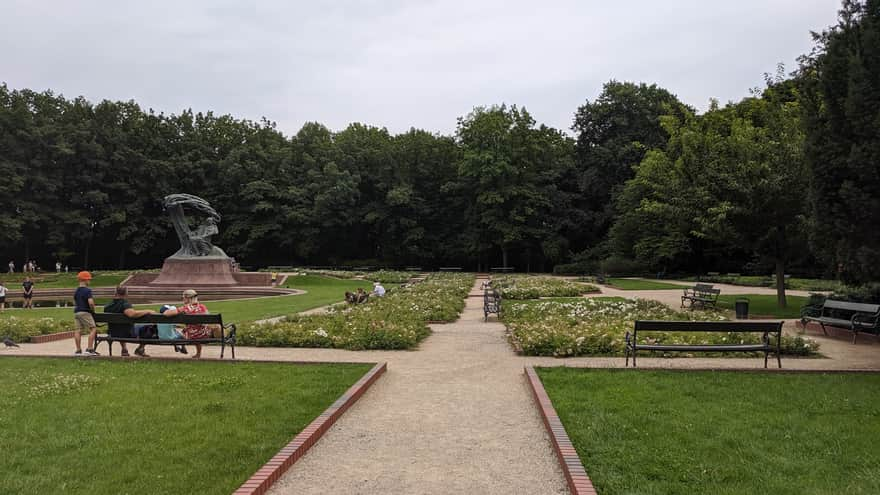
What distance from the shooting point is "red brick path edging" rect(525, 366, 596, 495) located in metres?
4.81

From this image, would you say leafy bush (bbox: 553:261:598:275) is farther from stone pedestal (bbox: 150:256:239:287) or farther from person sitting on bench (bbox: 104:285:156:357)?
person sitting on bench (bbox: 104:285:156:357)

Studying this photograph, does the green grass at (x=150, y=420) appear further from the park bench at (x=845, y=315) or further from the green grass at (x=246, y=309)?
the park bench at (x=845, y=315)

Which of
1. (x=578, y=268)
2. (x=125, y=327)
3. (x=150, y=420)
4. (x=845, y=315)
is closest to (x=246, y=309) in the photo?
(x=125, y=327)

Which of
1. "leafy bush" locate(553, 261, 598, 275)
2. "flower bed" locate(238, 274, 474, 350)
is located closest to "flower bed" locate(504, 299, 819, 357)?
"flower bed" locate(238, 274, 474, 350)

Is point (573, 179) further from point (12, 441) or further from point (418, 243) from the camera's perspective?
point (12, 441)

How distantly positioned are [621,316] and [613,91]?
1699 inches

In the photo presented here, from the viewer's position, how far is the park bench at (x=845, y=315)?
1315cm

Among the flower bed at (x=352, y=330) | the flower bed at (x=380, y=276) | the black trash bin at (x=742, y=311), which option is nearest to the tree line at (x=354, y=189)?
the flower bed at (x=380, y=276)

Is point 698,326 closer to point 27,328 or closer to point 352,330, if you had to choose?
point 352,330

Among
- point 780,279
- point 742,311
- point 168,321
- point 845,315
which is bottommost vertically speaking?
point 742,311

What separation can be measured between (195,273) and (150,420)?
30287mm

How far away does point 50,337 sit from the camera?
44.4 feet

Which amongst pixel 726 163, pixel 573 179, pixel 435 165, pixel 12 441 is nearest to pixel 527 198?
pixel 573 179

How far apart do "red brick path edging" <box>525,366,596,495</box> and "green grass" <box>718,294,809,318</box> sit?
509 inches
